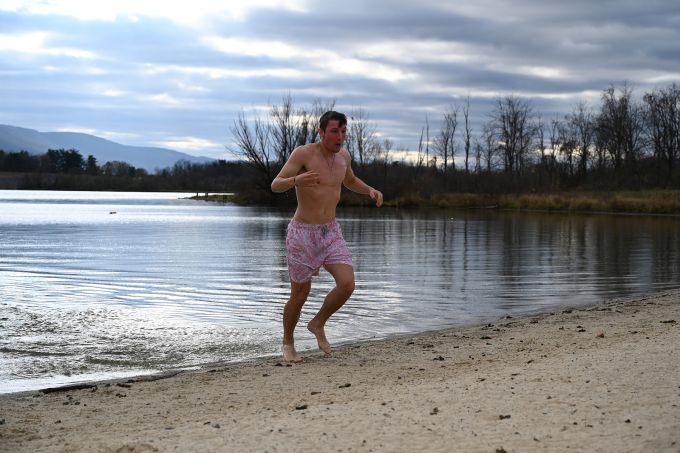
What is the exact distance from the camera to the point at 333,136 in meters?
7.74

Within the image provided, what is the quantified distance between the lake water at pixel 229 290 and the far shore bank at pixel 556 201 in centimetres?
3164

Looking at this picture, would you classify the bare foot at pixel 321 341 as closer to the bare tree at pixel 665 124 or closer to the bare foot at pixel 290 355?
the bare foot at pixel 290 355

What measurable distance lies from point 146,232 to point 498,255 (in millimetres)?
14916

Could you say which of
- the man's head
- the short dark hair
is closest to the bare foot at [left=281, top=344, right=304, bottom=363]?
the man's head

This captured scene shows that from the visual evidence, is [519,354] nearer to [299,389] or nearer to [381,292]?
[299,389]

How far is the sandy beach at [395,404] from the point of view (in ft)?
15.4

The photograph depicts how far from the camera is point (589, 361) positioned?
6777 millimetres

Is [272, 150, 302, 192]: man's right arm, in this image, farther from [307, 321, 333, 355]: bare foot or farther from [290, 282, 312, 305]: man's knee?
[307, 321, 333, 355]: bare foot

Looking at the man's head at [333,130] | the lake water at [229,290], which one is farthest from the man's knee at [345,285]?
the lake water at [229,290]

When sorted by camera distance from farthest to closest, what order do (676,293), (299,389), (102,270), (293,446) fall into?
1. (102,270)
2. (676,293)
3. (299,389)
4. (293,446)

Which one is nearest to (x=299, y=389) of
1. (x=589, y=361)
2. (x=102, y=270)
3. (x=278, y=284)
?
(x=589, y=361)

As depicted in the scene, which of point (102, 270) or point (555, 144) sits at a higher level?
point (555, 144)

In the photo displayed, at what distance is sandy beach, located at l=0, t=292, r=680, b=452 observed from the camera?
4.69 m

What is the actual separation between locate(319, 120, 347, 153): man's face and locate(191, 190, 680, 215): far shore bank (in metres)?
52.7
